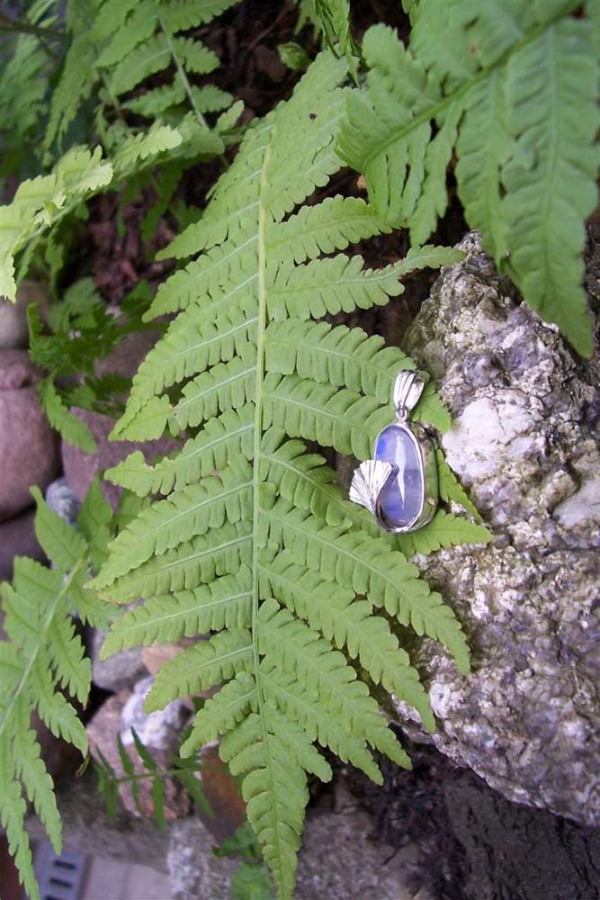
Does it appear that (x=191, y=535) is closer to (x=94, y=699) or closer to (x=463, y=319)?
(x=463, y=319)

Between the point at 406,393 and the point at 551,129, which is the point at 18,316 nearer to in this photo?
the point at 406,393

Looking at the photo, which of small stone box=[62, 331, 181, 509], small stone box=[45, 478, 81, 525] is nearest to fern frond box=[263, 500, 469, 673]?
small stone box=[62, 331, 181, 509]

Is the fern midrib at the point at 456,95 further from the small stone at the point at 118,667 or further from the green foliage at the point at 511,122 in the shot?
the small stone at the point at 118,667

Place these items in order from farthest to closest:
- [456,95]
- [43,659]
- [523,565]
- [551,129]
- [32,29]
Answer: [32,29] → [43,659] → [523,565] → [456,95] → [551,129]

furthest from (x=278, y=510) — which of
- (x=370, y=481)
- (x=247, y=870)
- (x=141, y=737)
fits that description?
(x=141, y=737)

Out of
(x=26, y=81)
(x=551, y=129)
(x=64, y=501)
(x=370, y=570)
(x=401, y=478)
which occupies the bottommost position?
(x=64, y=501)

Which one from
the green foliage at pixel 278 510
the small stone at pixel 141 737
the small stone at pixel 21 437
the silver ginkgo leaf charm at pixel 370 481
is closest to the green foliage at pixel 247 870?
the small stone at pixel 141 737

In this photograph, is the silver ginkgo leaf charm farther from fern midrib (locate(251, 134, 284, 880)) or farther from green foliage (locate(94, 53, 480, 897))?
fern midrib (locate(251, 134, 284, 880))

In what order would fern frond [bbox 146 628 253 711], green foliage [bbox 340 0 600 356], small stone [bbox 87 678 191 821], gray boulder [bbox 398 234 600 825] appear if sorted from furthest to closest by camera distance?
1. small stone [bbox 87 678 191 821]
2. fern frond [bbox 146 628 253 711]
3. gray boulder [bbox 398 234 600 825]
4. green foliage [bbox 340 0 600 356]
